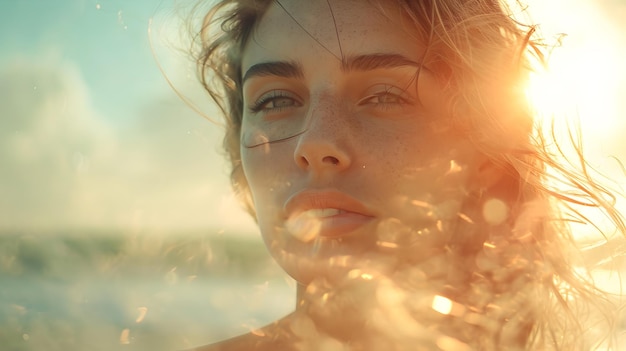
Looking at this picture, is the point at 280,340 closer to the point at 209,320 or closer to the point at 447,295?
the point at 447,295

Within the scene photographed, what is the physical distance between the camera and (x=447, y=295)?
262 centimetres

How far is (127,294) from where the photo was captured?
970 centimetres

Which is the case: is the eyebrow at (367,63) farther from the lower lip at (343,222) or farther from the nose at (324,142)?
the lower lip at (343,222)

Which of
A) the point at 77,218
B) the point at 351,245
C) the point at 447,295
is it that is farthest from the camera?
the point at 77,218

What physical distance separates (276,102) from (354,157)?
18.4 inches

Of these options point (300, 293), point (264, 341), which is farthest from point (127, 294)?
point (300, 293)

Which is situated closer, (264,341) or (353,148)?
(353,148)

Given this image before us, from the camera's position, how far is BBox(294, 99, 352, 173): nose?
2.26m

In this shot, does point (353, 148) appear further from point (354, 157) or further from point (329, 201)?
point (329, 201)

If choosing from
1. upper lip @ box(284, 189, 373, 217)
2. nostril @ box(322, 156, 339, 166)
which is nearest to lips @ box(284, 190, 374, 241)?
upper lip @ box(284, 189, 373, 217)

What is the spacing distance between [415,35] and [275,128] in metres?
0.62

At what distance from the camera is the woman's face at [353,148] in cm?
228

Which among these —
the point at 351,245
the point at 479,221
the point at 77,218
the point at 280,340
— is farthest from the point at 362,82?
the point at 77,218

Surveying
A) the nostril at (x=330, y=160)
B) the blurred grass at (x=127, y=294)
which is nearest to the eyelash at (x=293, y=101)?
the nostril at (x=330, y=160)
